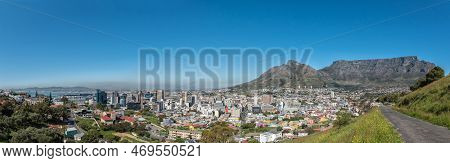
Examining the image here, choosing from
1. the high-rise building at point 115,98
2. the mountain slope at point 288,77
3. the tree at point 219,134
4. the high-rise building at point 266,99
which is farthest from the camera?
the high-rise building at point 266,99

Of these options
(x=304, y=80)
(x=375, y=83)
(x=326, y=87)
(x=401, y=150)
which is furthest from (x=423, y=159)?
(x=375, y=83)

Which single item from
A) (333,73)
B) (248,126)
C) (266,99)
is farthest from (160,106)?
(333,73)

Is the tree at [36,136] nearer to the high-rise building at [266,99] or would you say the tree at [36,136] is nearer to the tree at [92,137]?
the tree at [92,137]

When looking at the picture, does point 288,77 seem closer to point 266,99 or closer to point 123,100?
point 266,99

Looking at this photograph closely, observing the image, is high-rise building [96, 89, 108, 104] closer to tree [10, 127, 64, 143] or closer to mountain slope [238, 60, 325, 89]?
tree [10, 127, 64, 143]

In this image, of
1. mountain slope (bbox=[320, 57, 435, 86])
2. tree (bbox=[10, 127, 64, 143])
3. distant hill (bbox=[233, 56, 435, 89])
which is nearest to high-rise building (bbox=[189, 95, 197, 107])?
distant hill (bbox=[233, 56, 435, 89])

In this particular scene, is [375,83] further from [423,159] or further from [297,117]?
[423,159]

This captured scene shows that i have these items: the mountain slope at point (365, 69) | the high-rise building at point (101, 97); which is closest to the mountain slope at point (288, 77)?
the mountain slope at point (365, 69)
